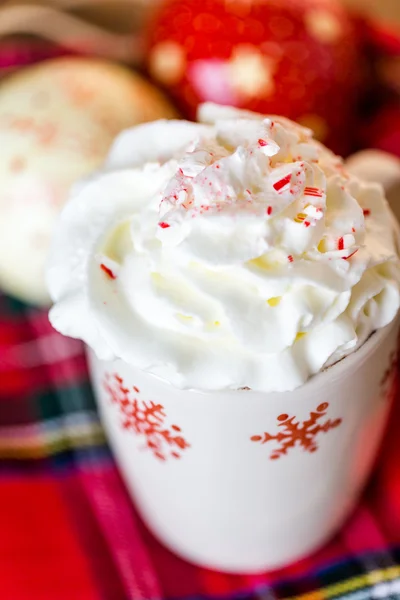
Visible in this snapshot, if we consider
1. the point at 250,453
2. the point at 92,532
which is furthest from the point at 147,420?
the point at 92,532

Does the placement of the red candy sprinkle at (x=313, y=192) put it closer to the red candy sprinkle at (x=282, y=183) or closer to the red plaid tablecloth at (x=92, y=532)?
the red candy sprinkle at (x=282, y=183)

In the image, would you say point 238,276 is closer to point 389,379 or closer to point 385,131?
point 389,379

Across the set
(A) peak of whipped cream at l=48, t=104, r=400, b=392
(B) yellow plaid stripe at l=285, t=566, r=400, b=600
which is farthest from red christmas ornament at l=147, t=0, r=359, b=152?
(B) yellow plaid stripe at l=285, t=566, r=400, b=600

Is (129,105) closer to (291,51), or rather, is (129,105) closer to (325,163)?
(291,51)

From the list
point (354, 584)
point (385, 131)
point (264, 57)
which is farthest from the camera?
point (385, 131)

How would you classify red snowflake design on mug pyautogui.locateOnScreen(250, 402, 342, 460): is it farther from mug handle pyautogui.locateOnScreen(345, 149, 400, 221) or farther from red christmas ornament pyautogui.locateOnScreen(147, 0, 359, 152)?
red christmas ornament pyautogui.locateOnScreen(147, 0, 359, 152)

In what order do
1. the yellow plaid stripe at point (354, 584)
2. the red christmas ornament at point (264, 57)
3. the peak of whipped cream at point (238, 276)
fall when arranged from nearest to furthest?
the peak of whipped cream at point (238, 276) < the yellow plaid stripe at point (354, 584) < the red christmas ornament at point (264, 57)

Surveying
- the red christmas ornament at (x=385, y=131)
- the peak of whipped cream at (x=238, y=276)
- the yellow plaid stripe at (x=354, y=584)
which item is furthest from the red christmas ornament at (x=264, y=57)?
the yellow plaid stripe at (x=354, y=584)

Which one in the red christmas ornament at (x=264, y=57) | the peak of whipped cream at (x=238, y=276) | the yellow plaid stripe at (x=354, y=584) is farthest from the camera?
the red christmas ornament at (x=264, y=57)
